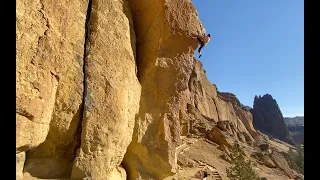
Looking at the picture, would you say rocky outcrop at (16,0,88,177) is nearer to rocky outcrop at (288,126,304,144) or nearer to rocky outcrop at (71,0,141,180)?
rocky outcrop at (71,0,141,180)

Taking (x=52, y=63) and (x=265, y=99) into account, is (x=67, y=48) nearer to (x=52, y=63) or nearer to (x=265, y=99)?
(x=52, y=63)

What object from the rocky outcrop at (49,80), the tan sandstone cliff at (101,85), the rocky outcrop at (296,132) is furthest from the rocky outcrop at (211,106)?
the rocky outcrop at (296,132)

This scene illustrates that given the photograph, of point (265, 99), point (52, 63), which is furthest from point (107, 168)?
point (265, 99)

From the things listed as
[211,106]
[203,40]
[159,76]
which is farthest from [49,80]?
[211,106]

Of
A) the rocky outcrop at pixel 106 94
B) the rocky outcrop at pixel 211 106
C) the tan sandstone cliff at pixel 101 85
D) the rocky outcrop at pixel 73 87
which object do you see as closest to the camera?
the rocky outcrop at pixel 73 87

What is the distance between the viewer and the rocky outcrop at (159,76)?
8906 mm

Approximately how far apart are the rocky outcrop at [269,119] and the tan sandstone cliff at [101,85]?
8141 centimetres

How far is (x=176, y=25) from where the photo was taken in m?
9.12

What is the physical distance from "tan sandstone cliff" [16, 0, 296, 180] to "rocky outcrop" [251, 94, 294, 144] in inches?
3205

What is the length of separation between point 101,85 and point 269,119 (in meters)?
87.7

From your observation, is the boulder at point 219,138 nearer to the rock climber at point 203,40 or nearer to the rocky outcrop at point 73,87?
the rock climber at point 203,40

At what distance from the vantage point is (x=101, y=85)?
6.91m

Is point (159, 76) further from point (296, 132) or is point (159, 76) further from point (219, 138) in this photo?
point (296, 132)
